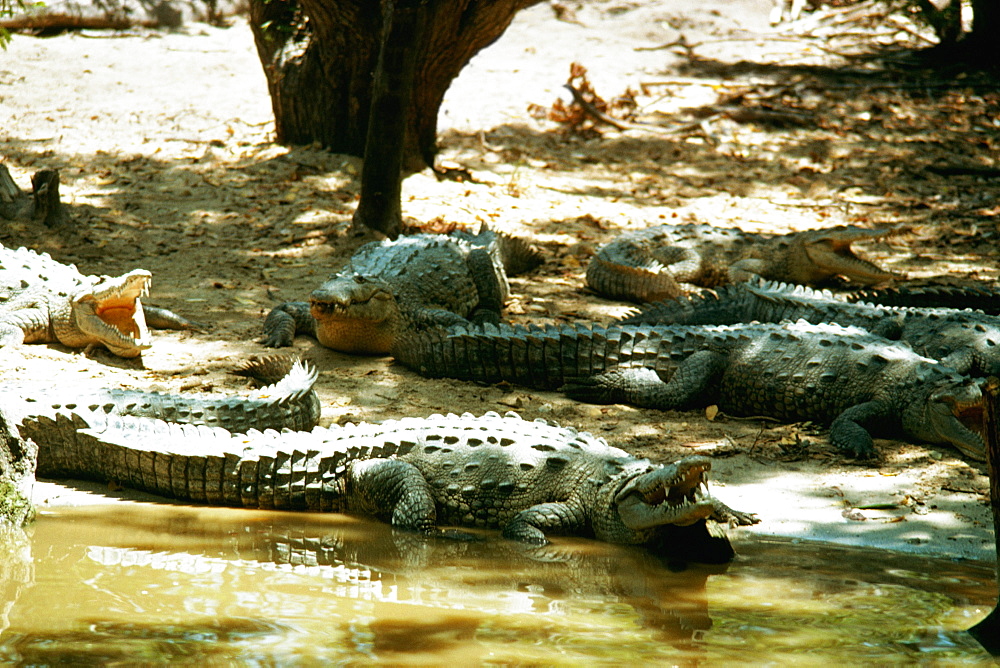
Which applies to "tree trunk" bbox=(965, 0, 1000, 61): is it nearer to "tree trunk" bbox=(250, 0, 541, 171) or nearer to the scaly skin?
"tree trunk" bbox=(250, 0, 541, 171)

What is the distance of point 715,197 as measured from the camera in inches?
423

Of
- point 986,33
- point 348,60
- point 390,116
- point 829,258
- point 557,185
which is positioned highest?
point 986,33

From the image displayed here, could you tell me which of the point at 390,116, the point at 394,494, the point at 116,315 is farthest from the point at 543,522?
the point at 390,116

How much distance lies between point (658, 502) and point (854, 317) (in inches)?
132

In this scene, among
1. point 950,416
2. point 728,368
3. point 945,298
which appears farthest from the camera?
point 945,298

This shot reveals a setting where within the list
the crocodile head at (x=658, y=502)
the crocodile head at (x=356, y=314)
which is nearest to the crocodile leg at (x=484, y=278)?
the crocodile head at (x=356, y=314)

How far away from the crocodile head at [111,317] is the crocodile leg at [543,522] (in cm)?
299

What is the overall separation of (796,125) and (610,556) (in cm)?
1003

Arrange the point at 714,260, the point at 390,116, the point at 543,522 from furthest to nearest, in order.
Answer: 1. the point at 714,260
2. the point at 390,116
3. the point at 543,522

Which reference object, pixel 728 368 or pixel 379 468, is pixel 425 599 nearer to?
pixel 379 468

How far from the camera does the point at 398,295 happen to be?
684 centimetres

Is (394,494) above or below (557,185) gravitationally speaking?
below

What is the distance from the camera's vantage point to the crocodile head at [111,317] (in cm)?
603

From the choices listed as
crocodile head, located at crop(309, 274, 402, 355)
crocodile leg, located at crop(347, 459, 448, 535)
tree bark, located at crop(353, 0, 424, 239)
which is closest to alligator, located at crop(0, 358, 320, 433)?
crocodile leg, located at crop(347, 459, 448, 535)
